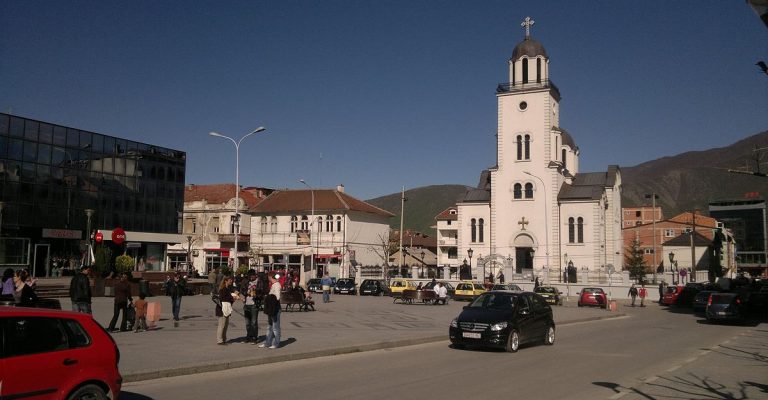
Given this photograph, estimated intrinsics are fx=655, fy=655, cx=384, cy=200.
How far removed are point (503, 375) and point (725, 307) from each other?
69.5ft

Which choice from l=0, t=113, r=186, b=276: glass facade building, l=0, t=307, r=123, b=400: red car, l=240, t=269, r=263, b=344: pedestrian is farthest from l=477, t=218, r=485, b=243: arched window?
l=0, t=307, r=123, b=400: red car

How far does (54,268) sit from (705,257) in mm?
89729

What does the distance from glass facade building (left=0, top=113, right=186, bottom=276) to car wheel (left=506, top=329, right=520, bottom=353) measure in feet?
120

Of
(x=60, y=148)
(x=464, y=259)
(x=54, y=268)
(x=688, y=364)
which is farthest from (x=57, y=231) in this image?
(x=688, y=364)

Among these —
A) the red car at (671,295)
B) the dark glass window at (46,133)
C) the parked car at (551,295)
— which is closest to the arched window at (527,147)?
the red car at (671,295)

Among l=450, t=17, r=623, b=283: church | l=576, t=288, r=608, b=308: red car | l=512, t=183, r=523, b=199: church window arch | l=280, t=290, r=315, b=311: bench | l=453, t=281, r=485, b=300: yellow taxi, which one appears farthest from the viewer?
l=512, t=183, r=523, b=199: church window arch

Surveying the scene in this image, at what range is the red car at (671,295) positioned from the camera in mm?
45812

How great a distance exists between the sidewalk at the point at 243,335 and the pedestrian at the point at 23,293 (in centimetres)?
224

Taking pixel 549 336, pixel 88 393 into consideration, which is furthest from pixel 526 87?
pixel 88 393

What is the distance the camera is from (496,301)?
1795 centimetres

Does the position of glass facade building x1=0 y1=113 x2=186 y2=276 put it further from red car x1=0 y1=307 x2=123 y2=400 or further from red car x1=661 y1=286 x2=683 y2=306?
red car x1=661 y1=286 x2=683 y2=306

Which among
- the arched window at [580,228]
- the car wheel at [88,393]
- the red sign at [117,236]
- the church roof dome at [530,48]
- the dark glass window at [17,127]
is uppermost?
the church roof dome at [530,48]

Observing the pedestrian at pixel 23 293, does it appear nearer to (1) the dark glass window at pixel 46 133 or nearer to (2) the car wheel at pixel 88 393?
(2) the car wheel at pixel 88 393

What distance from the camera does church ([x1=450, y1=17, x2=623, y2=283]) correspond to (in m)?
64.6
